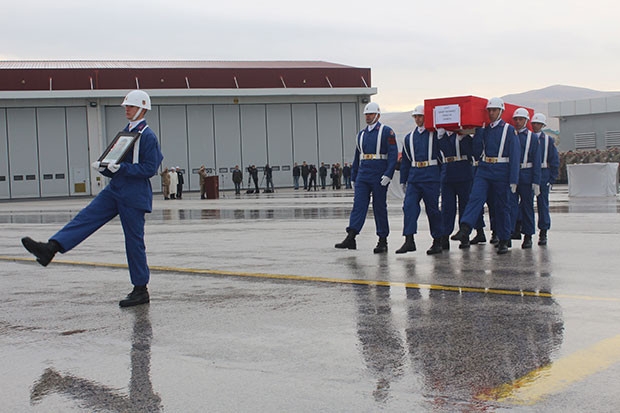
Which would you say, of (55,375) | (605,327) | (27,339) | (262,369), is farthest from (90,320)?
(605,327)

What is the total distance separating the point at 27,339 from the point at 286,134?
155 feet

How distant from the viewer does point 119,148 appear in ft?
24.0

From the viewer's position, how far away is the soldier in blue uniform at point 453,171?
455 inches

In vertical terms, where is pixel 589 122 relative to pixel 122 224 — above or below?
above

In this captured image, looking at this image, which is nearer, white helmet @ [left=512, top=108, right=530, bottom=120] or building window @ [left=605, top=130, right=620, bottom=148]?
white helmet @ [left=512, top=108, right=530, bottom=120]

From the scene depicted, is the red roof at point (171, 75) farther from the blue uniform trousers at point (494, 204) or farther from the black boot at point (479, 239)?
the blue uniform trousers at point (494, 204)

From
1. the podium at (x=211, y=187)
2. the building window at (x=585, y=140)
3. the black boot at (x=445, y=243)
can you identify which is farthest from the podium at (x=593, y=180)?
the building window at (x=585, y=140)

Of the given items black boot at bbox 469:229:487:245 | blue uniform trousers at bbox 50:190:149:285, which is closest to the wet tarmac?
blue uniform trousers at bbox 50:190:149:285

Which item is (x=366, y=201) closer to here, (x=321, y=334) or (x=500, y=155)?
(x=500, y=155)

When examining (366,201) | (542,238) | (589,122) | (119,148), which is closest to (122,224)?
(119,148)

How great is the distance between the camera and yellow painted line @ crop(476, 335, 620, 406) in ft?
13.7

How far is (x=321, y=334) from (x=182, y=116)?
4585 cm

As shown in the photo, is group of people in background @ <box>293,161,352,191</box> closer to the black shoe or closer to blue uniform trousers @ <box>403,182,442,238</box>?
blue uniform trousers @ <box>403,182,442,238</box>

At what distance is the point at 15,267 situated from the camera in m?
10.2
